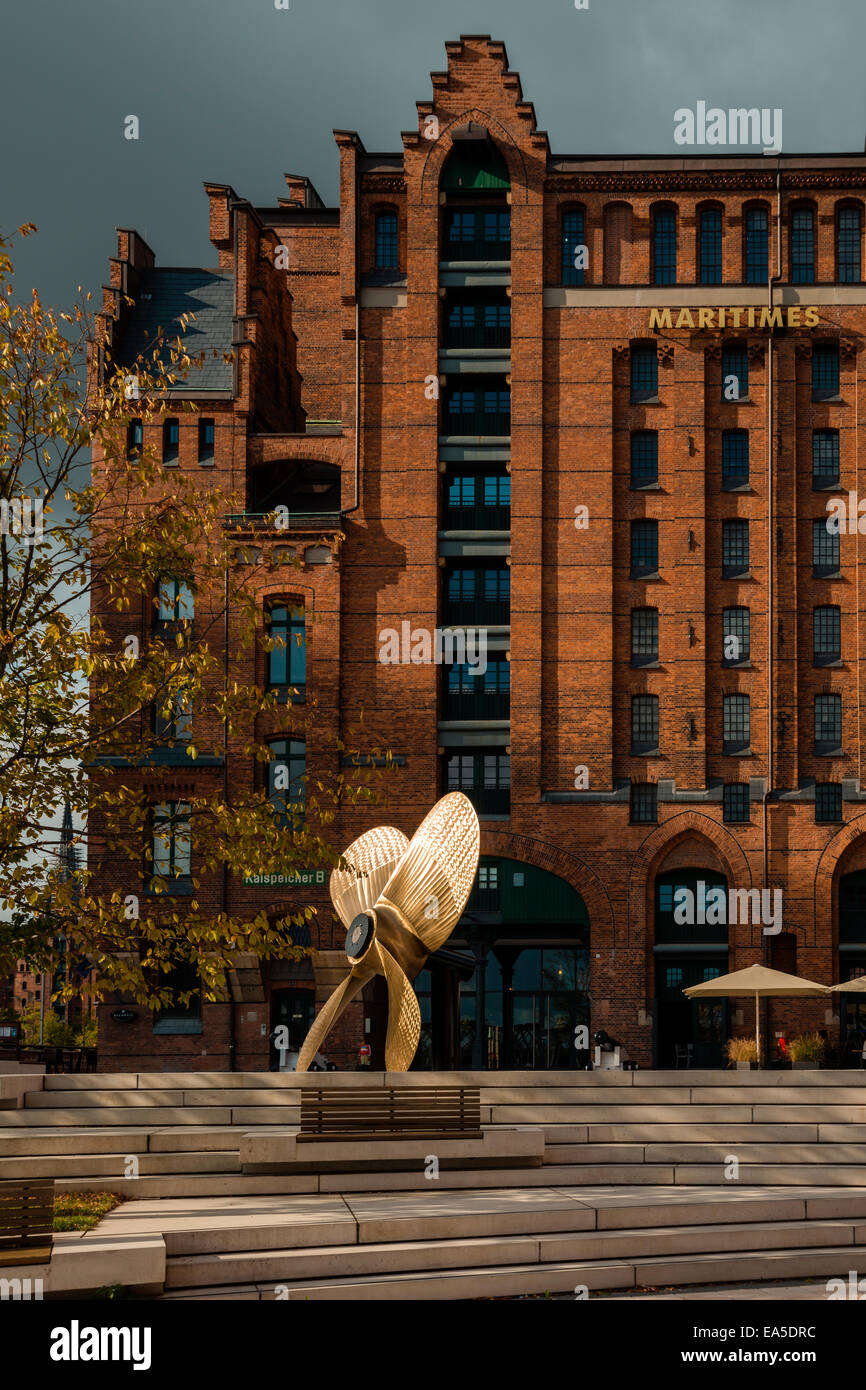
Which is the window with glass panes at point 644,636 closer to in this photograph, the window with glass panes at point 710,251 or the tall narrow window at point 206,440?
the window with glass panes at point 710,251

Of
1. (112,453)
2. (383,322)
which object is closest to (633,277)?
(383,322)

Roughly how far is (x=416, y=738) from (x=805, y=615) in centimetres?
1174

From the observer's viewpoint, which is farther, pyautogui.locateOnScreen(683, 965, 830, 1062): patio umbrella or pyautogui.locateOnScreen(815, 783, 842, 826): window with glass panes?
pyautogui.locateOnScreen(815, 783, 842, 826): window with glass panes

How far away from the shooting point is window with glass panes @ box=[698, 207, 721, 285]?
4472cm

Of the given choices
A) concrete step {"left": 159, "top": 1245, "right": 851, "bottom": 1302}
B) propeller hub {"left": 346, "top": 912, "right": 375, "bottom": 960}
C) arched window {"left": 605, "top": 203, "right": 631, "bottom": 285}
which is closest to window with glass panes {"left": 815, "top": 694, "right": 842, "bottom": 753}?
arched window {"left": 605, "top": 203, "right": 631, "bottom": 285}

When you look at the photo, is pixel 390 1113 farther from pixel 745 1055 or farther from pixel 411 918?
pixel 745 1055

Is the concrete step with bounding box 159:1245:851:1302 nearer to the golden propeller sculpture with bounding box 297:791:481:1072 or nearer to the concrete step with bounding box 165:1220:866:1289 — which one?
the concrete step with bounding box 165:1220:866:1289

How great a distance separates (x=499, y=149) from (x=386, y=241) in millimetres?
4222

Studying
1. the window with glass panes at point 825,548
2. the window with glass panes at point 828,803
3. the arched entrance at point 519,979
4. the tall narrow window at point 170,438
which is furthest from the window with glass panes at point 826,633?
the tall narrow window at point 170,438

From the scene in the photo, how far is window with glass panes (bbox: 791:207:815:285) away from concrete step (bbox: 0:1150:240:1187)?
34.0 meters

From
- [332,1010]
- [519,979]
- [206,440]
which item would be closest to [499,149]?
[206,440]

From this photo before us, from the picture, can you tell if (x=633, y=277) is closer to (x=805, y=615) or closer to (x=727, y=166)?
(x=727, y=166)

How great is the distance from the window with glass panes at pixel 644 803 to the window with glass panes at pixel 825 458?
1020cm

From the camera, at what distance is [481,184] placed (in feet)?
147
